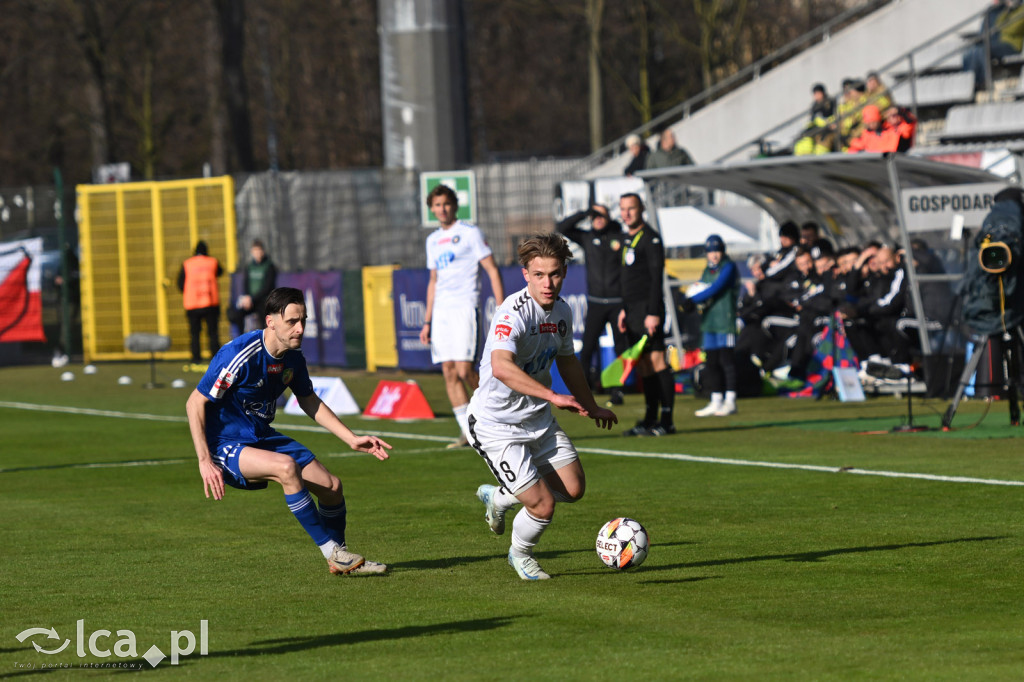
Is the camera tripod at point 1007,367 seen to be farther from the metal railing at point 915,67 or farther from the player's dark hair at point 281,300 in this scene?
the metal railing at point 915,67

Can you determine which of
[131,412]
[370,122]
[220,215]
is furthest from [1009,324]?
[370,122]

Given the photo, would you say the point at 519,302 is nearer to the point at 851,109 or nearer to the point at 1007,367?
the point at 1007,367

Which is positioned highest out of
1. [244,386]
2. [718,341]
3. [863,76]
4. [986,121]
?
[863,76]

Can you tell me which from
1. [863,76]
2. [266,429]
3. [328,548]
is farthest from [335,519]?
[863,76]

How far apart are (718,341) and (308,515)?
9.43 meters

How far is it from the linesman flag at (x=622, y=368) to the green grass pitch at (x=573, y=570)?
24.9 inches

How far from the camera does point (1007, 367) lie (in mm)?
14203

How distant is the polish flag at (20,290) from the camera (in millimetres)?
27797

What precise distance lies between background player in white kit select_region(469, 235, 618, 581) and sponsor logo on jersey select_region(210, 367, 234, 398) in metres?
1.22

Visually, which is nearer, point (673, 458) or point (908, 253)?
point (673, 458)

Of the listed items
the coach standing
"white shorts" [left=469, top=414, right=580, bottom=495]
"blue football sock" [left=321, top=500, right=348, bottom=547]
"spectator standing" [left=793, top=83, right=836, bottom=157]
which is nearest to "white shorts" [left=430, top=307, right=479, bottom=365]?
the coach standing

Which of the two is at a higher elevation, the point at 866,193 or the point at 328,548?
the point at 866,193

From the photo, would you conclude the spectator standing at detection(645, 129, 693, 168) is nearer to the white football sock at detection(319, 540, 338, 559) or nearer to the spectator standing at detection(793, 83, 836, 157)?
the spectator standing at detection(793, 83, 836, 157)

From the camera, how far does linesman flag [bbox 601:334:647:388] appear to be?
1326 centimetres
